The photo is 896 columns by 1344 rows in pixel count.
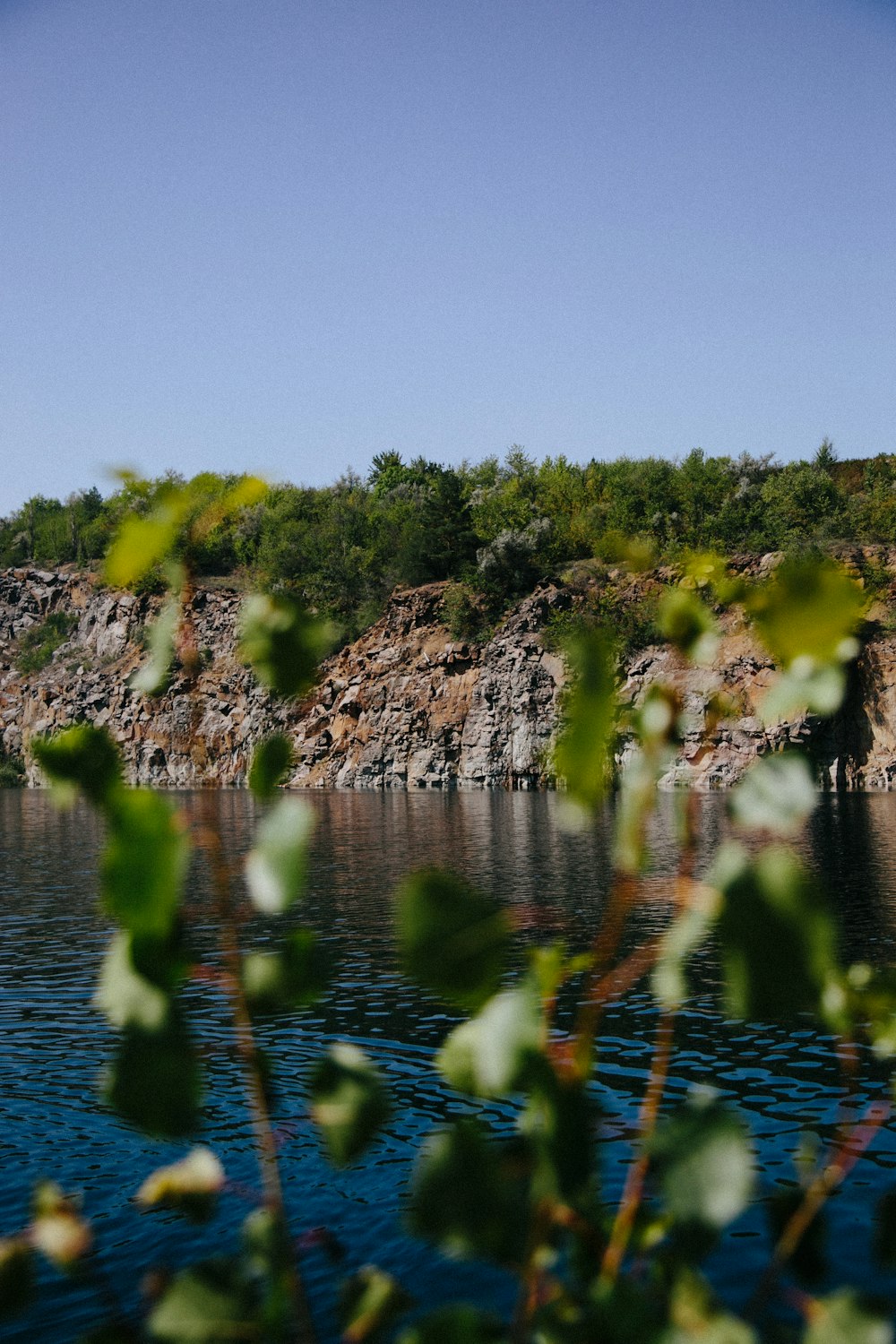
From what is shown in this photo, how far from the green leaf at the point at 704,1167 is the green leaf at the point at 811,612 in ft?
1.59

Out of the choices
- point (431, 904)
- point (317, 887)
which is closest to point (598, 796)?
point (431, 904)

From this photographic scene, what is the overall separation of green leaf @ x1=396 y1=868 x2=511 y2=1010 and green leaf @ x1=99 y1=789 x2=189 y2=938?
0.23m

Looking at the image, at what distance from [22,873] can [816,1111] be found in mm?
23338

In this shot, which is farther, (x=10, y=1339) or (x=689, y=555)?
(x=10, y=1339)

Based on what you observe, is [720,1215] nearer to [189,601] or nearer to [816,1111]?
[189,601]

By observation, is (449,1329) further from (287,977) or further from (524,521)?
(524,521)

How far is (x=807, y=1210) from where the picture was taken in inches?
53.9

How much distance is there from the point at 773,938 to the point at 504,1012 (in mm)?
296

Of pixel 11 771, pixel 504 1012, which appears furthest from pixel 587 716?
pixel 11 771

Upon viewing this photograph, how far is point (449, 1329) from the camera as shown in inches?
42.9

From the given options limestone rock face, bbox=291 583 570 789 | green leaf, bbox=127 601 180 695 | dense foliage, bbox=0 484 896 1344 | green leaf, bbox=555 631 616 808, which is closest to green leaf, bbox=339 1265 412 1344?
dense foliage, bbox=0 484 896 1344

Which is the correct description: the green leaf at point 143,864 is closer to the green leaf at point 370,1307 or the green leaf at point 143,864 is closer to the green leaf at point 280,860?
the green leaf at point 280,860

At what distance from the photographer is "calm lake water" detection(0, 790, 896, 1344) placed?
6688 millimetres

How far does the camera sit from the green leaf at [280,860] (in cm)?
112
